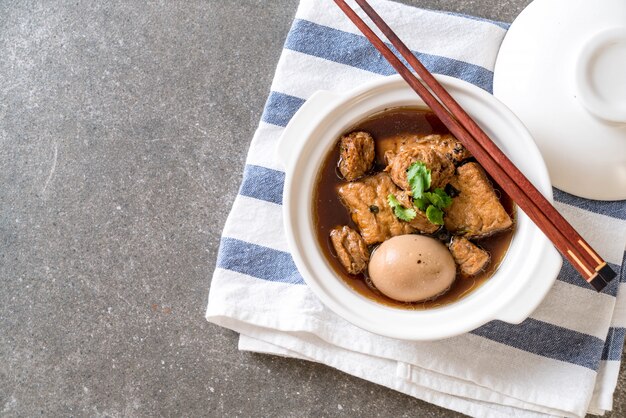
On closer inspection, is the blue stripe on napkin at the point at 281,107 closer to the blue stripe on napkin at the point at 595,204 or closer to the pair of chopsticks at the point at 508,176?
the pair of chopsticks at the point at 508,176

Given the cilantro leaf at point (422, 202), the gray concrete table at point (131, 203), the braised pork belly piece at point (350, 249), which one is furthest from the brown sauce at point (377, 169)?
the gray concrete table at point (131, 203)

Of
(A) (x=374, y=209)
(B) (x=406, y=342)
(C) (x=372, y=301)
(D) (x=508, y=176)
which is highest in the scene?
(D) (x=508, y=176)

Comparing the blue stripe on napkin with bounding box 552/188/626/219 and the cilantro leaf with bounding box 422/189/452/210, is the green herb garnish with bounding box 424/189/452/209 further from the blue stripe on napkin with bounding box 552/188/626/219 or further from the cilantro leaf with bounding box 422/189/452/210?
the blue stripe on napkin with bounding box 552/188/626/219

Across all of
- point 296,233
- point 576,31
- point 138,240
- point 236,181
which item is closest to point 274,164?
point 236,181

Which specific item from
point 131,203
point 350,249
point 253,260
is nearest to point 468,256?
point 350,249

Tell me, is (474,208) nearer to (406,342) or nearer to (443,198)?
(443,198)
